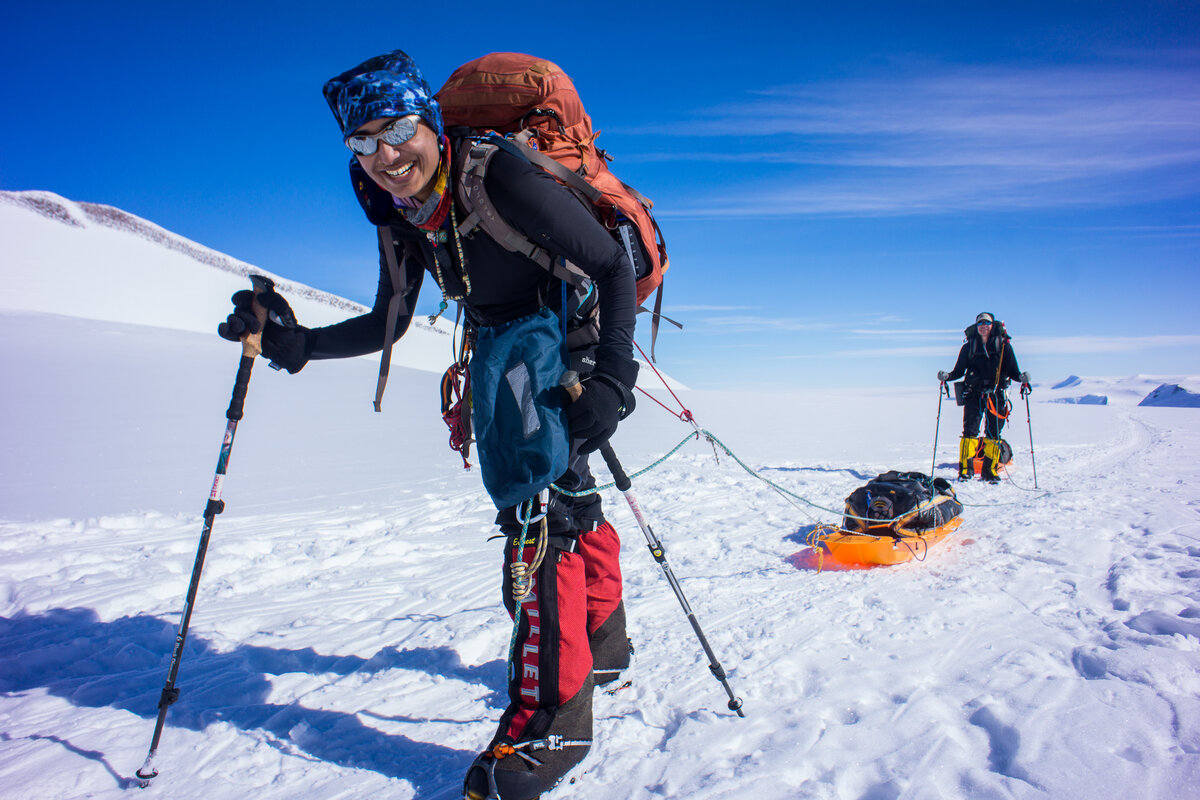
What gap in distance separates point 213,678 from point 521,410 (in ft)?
7.19

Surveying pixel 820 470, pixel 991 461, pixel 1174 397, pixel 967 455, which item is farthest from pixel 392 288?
pixel 1174 397

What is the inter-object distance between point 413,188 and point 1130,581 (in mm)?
4278

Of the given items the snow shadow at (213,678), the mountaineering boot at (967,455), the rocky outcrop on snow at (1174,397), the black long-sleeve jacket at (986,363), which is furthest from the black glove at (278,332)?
the rocky outcrop on snow at (1174,397)

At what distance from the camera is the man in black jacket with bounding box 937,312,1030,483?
9047 mm

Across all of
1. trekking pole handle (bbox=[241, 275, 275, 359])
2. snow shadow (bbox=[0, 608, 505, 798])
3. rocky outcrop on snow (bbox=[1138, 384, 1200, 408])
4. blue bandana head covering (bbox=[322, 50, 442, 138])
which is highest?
blue bandana head covering (bbox=[322, 50, 442, 138])

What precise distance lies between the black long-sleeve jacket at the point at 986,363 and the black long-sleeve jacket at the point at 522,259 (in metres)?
8.85

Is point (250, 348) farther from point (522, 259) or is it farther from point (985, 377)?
point (985, 377)

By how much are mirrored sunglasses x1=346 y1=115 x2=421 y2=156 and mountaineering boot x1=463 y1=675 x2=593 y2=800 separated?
6.15ft

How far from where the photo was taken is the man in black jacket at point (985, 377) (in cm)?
905

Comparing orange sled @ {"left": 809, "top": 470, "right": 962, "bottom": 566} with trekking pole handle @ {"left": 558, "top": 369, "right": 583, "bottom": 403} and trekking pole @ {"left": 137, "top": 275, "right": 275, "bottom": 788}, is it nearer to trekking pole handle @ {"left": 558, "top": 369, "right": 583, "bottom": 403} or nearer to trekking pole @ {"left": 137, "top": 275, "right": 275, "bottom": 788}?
trekking pole handle @ {"left": 558, "top": 369, "right": 583, "bottom": 403}

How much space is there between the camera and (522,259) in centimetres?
210

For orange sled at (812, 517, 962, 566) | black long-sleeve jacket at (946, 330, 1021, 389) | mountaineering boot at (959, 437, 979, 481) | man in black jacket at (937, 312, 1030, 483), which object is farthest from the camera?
black long-sleeve jacket at (946, 330, 1021, 389)

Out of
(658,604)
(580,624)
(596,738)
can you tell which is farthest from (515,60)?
(658,604)

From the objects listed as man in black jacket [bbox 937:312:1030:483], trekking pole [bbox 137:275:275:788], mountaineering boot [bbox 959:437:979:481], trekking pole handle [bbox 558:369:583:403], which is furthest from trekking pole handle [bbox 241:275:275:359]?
mountaineering boot [bbox 959:437:979:481]
